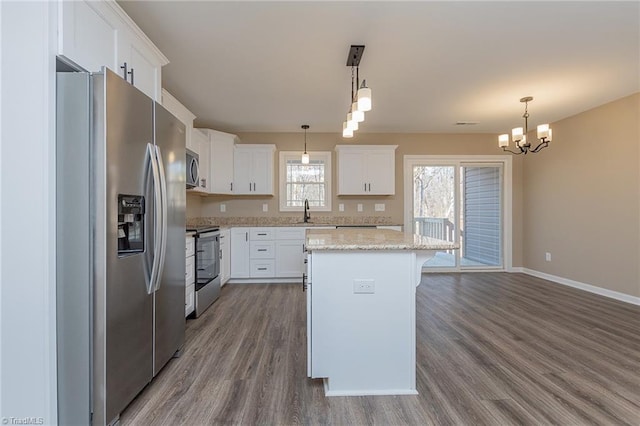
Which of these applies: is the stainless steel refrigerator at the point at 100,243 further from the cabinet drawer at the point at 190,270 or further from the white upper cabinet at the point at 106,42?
the cabinet drawer at the point at 190,270

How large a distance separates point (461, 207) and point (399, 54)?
3512 mm

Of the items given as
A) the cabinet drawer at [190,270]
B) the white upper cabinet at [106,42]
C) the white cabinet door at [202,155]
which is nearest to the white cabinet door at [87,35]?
the white upper cabinet at [106,42]

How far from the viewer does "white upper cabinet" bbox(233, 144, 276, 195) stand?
4.69 metres

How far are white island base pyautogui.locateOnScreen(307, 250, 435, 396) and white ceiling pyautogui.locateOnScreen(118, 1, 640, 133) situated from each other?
5.44ft

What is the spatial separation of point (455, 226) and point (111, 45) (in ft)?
16.9

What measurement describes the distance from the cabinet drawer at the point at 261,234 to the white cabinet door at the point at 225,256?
0.34m

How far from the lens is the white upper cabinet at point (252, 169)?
4691 mm

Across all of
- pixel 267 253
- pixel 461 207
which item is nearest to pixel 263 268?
pixel 267 253

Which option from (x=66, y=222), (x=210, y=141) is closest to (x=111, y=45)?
(x=66, y=222)

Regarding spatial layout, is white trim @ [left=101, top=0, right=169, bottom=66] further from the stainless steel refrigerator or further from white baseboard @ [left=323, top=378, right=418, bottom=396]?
white baseboard @ [left=323, top=378, right=418, bottom=396]

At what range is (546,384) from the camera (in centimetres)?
185

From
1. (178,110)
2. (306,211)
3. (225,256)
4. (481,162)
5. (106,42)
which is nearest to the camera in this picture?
(106,42)

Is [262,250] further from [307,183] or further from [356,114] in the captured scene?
[356,114]

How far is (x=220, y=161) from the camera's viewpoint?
175 inches
